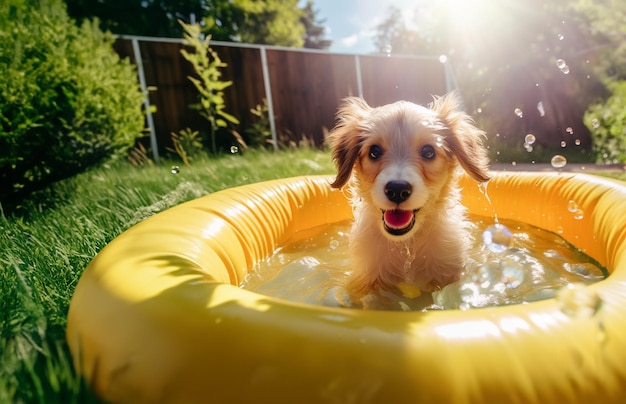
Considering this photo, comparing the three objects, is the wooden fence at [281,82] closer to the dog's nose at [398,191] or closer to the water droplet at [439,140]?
the water droplet at [439,140]

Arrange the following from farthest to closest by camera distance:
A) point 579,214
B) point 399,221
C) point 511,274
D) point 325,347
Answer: point 579,214 → point 511,274 → point 399,221 → point 325,347

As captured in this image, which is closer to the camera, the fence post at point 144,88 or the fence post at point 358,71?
the fence post at point 144,88

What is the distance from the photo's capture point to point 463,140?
11.0 feet

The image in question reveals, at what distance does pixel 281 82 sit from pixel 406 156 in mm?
10079

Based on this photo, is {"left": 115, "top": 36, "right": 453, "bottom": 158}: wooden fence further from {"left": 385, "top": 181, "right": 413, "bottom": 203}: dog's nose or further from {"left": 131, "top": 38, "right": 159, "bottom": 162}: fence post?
{"left": 385, "top": 181, "right": 413, "bottom": 203}: dog's nose

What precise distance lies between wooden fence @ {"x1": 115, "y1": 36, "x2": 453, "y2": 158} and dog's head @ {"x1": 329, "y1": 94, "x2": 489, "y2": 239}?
22.1 feet

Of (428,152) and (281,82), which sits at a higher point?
(281,82)

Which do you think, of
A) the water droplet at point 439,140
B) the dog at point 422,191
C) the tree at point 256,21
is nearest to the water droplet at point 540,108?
the dog at point 422,191

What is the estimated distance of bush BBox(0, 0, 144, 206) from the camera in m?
4.78

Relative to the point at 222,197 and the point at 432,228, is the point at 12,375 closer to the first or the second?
the point at 222,197

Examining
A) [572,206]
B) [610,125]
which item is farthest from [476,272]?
[610,125]

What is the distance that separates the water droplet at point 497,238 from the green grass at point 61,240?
10.5 ft

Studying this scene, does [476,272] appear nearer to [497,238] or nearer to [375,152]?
[497,238]

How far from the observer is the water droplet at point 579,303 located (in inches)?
64.3
